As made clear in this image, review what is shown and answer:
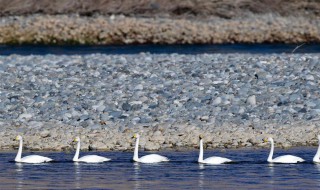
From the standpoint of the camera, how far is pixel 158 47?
48.8 m

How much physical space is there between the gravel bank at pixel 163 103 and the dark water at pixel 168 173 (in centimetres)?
101

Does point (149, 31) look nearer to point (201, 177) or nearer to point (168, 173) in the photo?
point (168, 173)

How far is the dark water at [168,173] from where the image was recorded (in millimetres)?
17719

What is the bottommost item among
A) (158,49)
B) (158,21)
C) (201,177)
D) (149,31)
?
(201,177)

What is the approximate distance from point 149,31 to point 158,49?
5527 mm

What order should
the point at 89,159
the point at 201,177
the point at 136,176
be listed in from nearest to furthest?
the point at 201,177 < the point at 136,176 < the point at 89,159

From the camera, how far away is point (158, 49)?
47.2 metres

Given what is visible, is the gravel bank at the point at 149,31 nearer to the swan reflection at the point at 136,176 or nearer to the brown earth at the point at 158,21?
the brown earth at the point at 158,21

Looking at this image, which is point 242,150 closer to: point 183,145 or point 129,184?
point 183,145

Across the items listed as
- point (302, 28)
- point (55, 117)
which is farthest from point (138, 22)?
point (55, 117)

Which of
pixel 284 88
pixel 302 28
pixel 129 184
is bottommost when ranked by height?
pixel 129 184

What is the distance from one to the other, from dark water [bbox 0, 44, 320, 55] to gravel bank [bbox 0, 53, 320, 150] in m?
11.8

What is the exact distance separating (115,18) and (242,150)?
113ft

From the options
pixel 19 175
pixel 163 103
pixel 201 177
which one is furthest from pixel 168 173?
pixel 163 103
